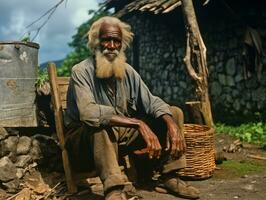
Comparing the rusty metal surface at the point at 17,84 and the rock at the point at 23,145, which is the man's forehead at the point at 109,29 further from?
the rock at the point at 23,145

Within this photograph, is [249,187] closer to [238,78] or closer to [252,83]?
[252,83]

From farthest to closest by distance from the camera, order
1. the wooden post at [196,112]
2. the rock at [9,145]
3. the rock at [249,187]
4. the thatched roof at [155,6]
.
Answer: the thatched roof at [155,6] → the wooden post at [196,112] → the rock at [9,145] → the rock at [249,187]

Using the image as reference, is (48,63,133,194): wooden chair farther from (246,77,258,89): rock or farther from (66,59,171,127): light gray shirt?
(246,77,258,89): rock

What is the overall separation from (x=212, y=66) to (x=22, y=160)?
22.0ft

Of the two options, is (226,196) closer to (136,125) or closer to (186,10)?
(136,125)

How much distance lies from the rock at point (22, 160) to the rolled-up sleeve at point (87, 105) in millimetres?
1193

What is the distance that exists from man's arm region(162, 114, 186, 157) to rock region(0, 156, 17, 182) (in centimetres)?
A: 169

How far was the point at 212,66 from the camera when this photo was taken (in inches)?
418

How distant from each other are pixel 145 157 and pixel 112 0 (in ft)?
33.3

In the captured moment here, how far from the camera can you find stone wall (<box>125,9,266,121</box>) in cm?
966

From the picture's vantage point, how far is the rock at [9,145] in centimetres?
477

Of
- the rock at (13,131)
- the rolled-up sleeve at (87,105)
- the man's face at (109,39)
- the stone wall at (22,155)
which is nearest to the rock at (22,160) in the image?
the stone wall at (22,155)

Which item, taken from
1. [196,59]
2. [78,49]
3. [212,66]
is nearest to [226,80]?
[212,66]

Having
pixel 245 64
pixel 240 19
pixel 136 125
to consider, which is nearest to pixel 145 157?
pixel 136 125
